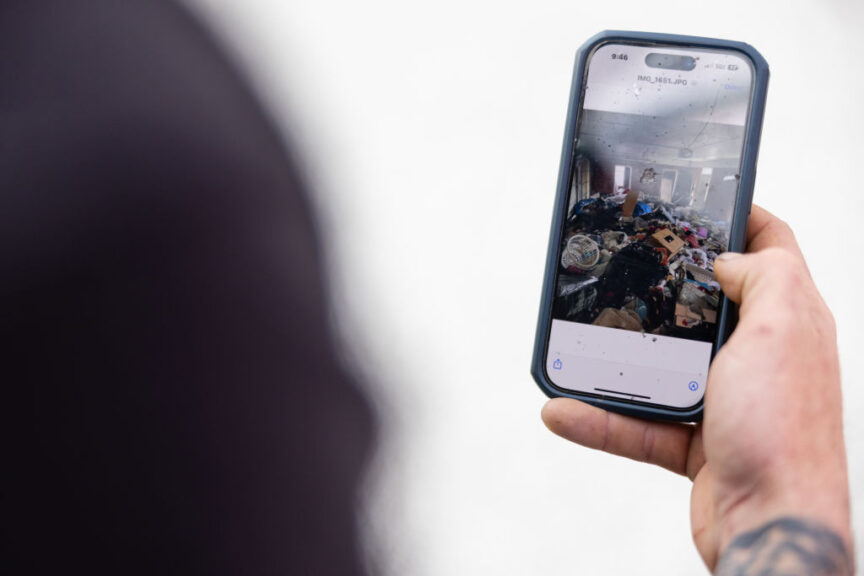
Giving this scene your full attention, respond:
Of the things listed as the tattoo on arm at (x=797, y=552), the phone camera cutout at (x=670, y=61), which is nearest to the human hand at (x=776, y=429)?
the tattoo on arm at (x=797, y=552)

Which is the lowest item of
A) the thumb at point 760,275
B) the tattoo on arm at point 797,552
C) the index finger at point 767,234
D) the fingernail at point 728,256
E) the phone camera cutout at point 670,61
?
the tattoo on arm at point 797,552

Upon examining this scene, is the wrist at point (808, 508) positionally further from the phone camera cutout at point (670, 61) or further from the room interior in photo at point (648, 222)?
the phone camera cutout at point (670, 61)

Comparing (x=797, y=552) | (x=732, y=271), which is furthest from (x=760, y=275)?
(x=797, y=552)

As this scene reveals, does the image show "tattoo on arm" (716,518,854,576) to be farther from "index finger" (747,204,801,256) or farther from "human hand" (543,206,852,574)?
"index finger" (747,204,801,256)

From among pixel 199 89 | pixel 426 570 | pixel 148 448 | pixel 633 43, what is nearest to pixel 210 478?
pixel 148 448

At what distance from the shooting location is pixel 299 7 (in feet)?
1.45

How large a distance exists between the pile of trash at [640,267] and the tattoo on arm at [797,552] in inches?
3.9

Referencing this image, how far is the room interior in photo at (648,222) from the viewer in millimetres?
334

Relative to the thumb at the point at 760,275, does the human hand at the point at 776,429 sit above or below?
below

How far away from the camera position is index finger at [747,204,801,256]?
0.33 meters

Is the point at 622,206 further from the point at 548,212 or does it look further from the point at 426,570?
the point at 426,570

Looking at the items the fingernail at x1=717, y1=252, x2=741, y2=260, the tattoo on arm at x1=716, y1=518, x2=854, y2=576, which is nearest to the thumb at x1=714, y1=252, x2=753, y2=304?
the fingernail at x1=717, y1=252, x2=741, y2=260

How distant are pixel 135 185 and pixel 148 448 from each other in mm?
167

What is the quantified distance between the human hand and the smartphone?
3 cm
